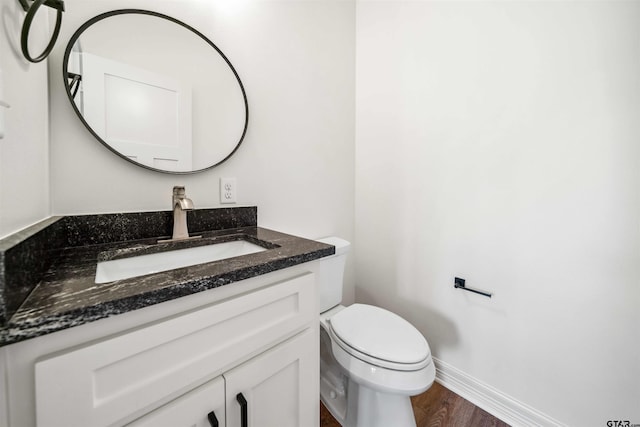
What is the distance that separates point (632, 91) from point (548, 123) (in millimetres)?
211

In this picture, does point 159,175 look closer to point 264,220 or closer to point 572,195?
point 264,220

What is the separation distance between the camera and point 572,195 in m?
0.93

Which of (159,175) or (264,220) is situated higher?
(159,175)

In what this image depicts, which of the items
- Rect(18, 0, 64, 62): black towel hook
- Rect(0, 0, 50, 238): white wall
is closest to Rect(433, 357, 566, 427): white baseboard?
Rect(0, 0, 50, 238): white wall

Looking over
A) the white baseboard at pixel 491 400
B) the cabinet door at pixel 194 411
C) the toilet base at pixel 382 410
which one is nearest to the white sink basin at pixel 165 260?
the cabinet door at pixel 194 411

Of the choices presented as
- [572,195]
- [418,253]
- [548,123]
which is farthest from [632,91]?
[418,253]

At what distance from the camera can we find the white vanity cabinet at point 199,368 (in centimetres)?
38

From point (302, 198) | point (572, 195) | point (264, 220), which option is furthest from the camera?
point (302, 198)

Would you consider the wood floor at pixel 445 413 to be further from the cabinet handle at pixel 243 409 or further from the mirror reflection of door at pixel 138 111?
the mirror reflection of door at pixel 138 111

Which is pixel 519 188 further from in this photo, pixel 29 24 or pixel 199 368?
pixel 29 24

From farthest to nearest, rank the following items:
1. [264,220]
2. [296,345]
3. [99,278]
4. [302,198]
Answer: [302,198] → [264,220] → [296,345] → [99,278]

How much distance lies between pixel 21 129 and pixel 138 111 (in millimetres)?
384

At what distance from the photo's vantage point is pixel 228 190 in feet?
3.63

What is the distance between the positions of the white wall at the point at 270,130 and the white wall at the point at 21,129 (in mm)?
75
